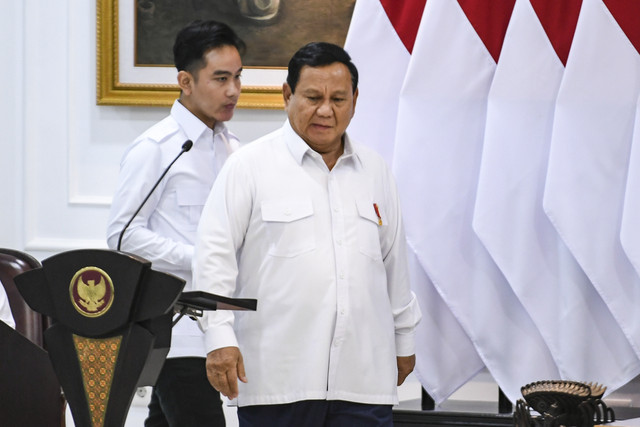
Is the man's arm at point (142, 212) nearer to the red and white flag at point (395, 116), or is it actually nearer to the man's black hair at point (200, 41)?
the man's black hair at point (200, 41)

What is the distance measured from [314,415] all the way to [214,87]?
0.98 m

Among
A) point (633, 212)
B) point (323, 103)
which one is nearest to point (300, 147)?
point (323, 103)

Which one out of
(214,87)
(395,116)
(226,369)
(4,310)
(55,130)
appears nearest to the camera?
(226,369)

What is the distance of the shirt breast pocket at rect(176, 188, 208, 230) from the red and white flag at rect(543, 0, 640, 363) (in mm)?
976

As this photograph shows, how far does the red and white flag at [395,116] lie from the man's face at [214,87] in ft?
1.36

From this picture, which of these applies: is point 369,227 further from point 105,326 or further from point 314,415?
point 105,326

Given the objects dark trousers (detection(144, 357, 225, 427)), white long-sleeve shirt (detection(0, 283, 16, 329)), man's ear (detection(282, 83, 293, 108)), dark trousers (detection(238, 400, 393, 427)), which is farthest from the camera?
dark trousers (detection(144, 357, 225, 427))

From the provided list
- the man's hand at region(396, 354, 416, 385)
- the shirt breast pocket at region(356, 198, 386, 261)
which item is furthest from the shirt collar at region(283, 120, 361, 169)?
the man's hand at region(396, 354, 416, 385)

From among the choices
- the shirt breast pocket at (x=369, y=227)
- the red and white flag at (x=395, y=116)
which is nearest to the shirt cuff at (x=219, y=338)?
the shirt breast pocket at (x=369, y=227)

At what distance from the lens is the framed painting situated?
3195 millimetres

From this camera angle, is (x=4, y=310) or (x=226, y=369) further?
(x=4, y=310)

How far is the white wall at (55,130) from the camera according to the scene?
3.36 meters

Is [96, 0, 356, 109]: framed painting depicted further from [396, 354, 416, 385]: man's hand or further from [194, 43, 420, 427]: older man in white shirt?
[396, 354, 416, 385]: man's hand

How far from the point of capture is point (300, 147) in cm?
216
